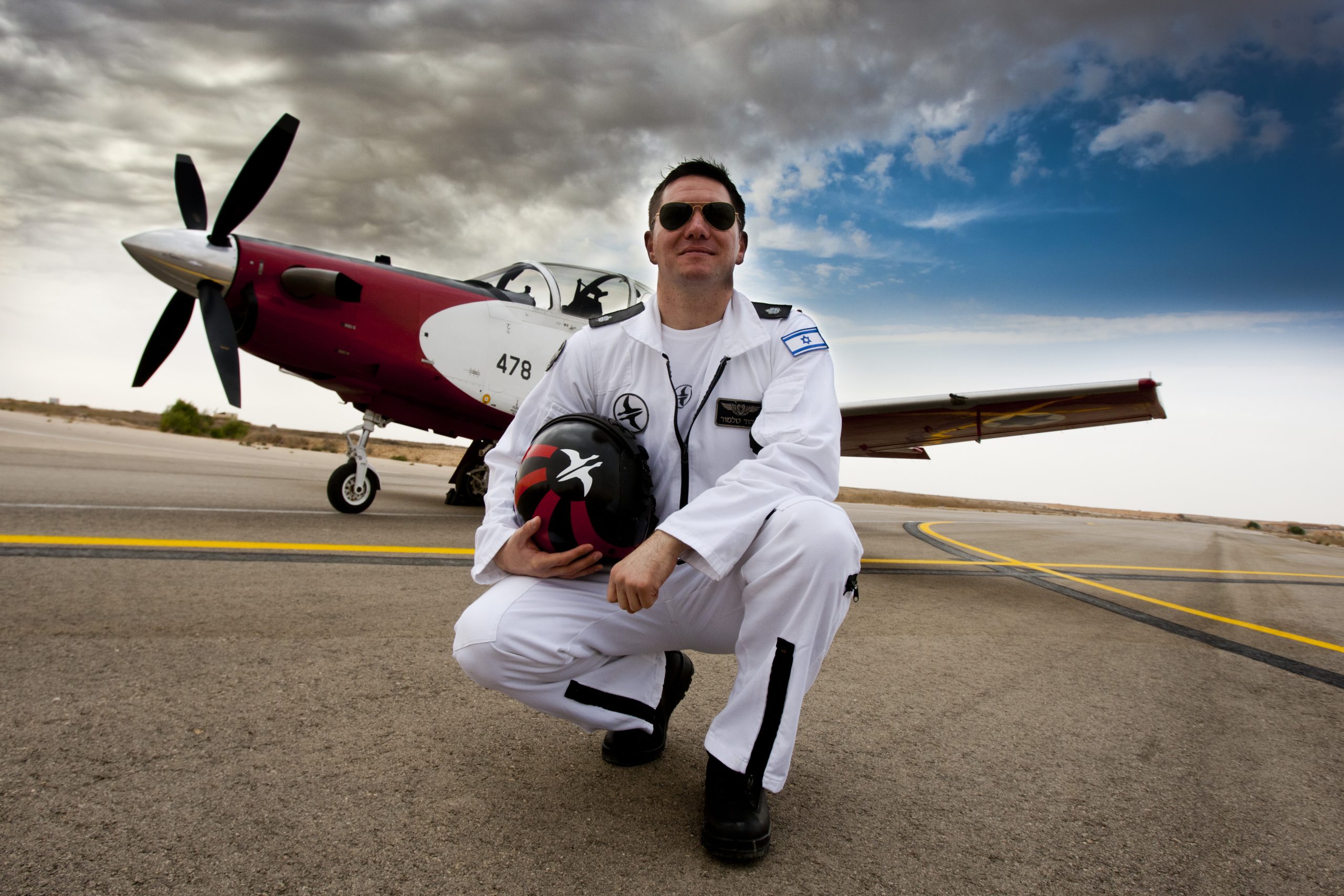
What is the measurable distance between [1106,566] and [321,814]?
868 cm

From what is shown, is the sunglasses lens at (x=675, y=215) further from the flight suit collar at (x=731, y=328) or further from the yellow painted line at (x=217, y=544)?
the yellow painted line at (x=217, y=544)

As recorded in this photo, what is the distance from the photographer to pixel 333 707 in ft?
7.02

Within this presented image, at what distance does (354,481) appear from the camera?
668 cm

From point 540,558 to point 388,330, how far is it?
5865mm

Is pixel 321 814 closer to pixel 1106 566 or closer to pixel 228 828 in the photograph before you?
pixel 228 828

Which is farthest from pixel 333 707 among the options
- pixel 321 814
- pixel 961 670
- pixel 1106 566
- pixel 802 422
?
pixel 1106 566

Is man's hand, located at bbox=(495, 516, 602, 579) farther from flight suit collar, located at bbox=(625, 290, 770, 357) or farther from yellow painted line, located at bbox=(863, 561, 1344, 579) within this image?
yellow painted line, located at bbox=(863, 561, 1344, 579)

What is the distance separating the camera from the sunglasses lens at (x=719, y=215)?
2.19m

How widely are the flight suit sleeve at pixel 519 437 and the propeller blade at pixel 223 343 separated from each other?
515cm

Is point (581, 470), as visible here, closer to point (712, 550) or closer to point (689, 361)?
point (712, 550)

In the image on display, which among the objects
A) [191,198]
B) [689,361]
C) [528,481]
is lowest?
[528,481]

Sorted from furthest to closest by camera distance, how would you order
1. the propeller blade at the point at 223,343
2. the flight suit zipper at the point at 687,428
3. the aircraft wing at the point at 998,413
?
the aircraft wing at the point at 998,413, the propeller blade at the point at 223,343, the flight suit zipper at the point at 687,428

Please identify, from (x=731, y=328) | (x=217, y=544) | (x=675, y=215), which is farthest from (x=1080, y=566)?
(x=217, y=544)

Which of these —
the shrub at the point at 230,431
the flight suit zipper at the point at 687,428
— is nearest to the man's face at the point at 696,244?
the flight suit zipper at the point at 687,428
